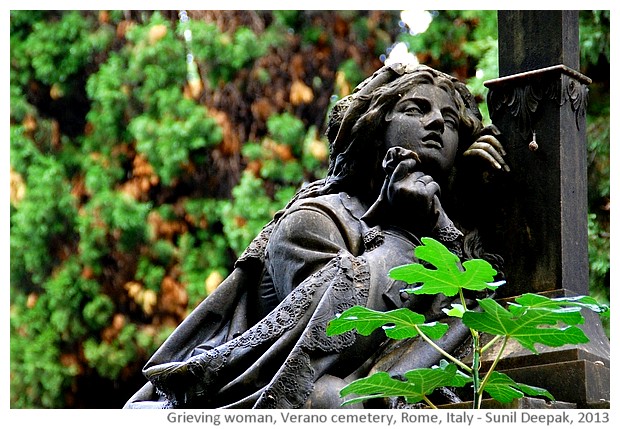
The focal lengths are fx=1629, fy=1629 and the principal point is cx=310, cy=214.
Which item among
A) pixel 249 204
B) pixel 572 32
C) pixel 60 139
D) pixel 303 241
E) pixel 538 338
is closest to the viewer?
pixel 538 338

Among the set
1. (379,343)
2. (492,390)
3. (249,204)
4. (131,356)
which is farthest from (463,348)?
(131,356)

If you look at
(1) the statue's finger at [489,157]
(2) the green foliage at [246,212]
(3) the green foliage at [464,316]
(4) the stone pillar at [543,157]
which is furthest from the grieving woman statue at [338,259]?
(2) the green foliage at [246,212]

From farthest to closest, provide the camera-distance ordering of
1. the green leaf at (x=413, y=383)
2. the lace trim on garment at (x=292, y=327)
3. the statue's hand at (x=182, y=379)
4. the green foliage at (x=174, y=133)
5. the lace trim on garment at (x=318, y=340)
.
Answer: the green foliage at (x=174, y=133)
the statue's hand at (x=182, y=379)
the lace trim on garment at (x=292, y=327)
the lace trim on garment at (x=318, y=340)
the green leaf at (x=413, y=383)

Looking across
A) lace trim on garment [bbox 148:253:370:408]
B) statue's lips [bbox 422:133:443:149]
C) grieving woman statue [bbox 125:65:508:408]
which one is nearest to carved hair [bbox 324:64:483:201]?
grieving woman statue [bbox 125:65:508:408]

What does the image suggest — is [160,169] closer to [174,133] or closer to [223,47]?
[174,133]

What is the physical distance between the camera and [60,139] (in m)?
16.4

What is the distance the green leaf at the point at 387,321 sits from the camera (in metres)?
4.92

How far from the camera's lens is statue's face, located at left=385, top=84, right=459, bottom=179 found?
716cm

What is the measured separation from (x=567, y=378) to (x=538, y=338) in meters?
1.60

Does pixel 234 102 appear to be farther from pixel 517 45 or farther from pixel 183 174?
pixel 517 45

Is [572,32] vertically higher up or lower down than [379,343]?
higher up

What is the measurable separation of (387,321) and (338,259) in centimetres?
192

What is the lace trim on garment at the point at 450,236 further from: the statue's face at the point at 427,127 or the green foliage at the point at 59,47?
the green foliage at the point at 59,47

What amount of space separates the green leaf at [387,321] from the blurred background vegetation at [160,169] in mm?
9362
